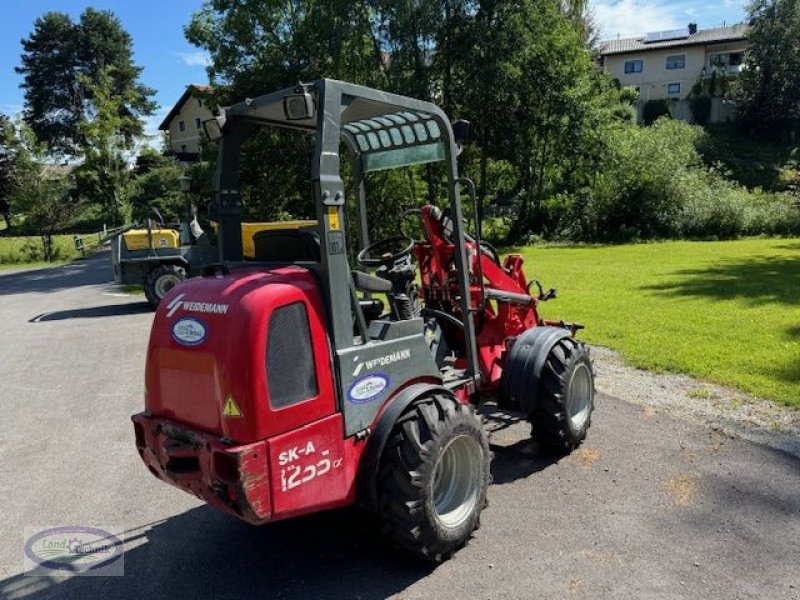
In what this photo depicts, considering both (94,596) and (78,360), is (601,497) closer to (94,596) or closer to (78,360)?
(94,596)

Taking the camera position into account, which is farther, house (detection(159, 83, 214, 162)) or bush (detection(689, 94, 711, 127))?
house (detection(159, 83, 214, 162))

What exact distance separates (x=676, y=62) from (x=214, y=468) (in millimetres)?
57588

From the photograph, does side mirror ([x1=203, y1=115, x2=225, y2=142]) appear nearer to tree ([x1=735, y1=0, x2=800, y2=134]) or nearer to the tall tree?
the tall tree

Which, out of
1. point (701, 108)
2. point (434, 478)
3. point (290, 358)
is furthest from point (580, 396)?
point (701, 108)

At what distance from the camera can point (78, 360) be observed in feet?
28.9

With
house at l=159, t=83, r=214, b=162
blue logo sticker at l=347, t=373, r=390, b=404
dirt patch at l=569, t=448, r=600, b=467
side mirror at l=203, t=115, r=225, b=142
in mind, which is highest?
house at l=159, t=83, r=214, b=162

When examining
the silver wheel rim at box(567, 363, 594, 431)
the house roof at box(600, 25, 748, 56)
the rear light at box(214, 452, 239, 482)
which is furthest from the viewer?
the house roof at box(600, 25, 748, 56)

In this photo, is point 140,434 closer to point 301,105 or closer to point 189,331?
point 189,331

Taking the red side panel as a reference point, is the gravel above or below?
below

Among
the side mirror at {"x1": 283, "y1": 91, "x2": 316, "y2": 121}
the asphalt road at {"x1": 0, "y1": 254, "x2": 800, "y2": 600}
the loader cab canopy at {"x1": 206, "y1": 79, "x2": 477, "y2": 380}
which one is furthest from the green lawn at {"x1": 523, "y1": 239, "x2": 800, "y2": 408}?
the side mirror at {"x1": 283, "y1": 91, "x2": 316, "y2": 121}

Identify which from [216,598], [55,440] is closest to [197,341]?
[216,598]

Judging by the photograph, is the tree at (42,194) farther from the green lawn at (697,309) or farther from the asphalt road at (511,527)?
the asphalt road at (511,527)

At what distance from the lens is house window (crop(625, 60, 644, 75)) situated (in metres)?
52.1

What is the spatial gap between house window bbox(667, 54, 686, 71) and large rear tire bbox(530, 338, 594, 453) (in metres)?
54.7
